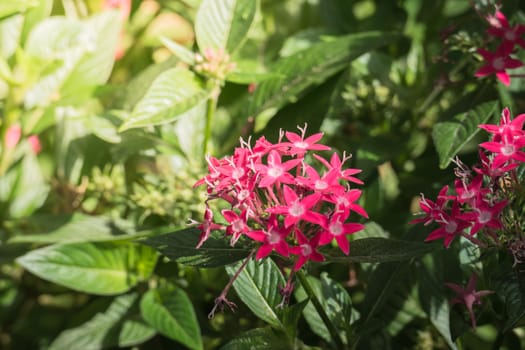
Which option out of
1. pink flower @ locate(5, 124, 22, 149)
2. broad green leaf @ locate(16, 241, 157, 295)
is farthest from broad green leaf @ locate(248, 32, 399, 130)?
pink flower @ locate(5, 124, 22, 149)

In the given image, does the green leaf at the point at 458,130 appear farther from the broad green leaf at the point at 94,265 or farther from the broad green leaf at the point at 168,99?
the broad green leaf at the point at 94,265

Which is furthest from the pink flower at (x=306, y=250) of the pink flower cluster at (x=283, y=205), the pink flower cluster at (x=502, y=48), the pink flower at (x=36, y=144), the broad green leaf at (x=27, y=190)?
the pink flower at (x=36, y=144)

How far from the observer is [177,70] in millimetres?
998

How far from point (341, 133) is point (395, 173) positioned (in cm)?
14

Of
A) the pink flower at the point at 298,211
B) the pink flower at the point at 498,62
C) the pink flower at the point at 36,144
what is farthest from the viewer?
the pink flower at the point at 36,144

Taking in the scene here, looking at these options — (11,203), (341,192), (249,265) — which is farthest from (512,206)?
(11,203)

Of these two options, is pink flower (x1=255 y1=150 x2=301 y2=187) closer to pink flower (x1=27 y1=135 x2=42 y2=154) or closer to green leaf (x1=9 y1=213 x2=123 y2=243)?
green leaf (x1=9 y1=213 x2=123 y2=243)

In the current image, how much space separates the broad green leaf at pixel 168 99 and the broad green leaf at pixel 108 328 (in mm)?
320

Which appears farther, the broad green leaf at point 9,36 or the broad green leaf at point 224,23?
the broad green leaf at point 9,36

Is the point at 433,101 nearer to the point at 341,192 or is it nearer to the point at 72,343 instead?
the point at 341,192

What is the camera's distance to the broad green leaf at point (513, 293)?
0.72 meters

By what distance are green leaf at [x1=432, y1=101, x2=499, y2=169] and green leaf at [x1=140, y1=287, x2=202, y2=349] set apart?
0.39 metres

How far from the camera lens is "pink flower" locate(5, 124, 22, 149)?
4.26 feet

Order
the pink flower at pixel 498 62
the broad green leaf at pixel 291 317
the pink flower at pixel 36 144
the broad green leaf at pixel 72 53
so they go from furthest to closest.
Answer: the pink flower at pixel 36 144
the broad green leaf at pixel 72 53
the pink flower at pixel 498 62
the broad green leaf at pixel 291 317
